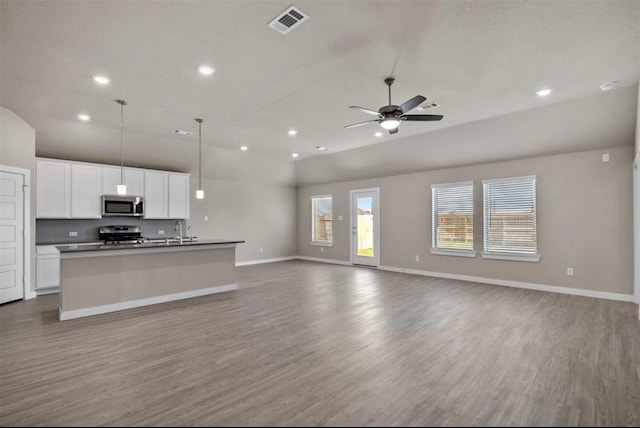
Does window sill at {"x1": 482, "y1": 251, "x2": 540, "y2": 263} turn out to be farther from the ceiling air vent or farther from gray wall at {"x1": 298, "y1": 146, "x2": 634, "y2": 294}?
the ceiling air vent

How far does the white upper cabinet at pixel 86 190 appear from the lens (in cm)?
610

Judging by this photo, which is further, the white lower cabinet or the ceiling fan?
the white lower cabinet

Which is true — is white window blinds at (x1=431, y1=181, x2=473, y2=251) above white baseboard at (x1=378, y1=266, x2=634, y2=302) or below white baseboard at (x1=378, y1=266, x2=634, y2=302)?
above

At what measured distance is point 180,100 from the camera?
175 inches

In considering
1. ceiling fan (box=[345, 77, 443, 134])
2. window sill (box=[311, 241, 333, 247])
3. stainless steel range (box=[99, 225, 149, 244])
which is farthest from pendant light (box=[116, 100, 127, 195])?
window sill (box=[311, 241, 333, 247])

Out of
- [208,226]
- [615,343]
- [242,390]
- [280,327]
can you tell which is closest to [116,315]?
A: [280,327]

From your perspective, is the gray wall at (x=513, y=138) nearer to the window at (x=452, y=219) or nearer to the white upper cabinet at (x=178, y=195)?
the window at (x=452, y=219)

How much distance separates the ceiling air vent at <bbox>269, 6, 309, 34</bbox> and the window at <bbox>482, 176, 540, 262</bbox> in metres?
5.44

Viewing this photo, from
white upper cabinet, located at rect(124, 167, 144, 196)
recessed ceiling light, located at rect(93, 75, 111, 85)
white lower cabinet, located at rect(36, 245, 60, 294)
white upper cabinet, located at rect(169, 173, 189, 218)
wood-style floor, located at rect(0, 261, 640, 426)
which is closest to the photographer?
wood-style floor, located at rect(0, 261, 640, 426)

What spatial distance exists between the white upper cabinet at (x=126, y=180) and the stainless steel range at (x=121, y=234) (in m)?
0.76

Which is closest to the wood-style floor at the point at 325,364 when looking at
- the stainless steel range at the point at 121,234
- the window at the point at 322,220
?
the stainless steel range at the point at 121,234

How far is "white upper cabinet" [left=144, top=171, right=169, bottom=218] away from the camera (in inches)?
276

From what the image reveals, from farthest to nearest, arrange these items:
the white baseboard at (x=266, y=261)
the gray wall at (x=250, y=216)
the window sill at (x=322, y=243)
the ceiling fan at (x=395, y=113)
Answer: the window sill at (x=322, y=243)
the white baseboard at (x=266, y=261)
the gray wall at (x=250, y=216)
the ceiling fan at (x=395, y=113)

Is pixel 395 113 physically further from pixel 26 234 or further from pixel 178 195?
pixel 26 234
